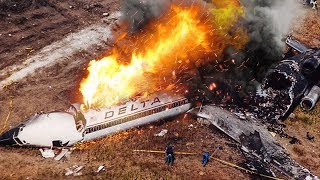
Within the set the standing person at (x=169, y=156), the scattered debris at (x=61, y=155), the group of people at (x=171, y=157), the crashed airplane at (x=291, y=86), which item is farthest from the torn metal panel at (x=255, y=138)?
the scattered debris at (x=61, y=155)

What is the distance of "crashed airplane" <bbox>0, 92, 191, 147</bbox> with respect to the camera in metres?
21.7

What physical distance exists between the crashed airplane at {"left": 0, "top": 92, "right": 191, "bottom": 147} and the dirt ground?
2.50 ft

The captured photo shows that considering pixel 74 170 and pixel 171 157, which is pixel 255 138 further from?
pixel 74 170

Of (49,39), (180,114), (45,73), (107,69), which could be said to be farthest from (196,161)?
(49,39)

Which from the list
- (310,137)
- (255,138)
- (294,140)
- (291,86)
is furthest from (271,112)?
(255,138)

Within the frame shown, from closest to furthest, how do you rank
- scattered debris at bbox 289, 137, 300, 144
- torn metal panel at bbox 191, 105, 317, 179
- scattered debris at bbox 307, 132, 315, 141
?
1. torn metal panel at bbox 191, 105, 317, 179
2. scattered debris at bbox 289, 137, 300, 144
3. scattered debris at bbox 307, 132, 315, 141

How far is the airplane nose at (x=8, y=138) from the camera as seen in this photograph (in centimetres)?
2175

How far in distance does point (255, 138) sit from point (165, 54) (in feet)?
30.8

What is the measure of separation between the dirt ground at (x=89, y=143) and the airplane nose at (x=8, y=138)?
44 centimetres

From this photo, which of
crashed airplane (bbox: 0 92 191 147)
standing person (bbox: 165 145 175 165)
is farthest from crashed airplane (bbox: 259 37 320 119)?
standing person (bbox: 165 145 175 165)

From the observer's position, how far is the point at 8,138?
2178cm

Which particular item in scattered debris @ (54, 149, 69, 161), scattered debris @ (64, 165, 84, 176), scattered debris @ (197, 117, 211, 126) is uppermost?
scattered debris @ (197, 117, 211, 126)

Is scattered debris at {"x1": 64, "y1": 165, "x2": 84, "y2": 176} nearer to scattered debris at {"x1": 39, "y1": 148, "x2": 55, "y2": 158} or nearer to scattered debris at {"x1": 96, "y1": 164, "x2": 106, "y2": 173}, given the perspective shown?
scattered debris at {"x1": 96, "y1": 164, "x2": 106, "y2": 173}

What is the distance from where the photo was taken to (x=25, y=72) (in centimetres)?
2902
